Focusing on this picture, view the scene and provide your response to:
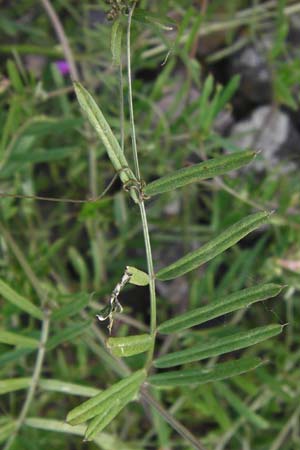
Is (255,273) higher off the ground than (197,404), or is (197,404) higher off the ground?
(255,273)

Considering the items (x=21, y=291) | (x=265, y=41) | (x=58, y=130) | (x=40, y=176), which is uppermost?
(x=265, y=41)

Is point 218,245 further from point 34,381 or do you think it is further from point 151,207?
point 151,207

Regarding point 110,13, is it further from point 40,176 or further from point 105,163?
point 40,176

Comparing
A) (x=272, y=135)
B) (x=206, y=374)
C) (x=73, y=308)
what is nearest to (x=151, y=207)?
(x=272, y=135)

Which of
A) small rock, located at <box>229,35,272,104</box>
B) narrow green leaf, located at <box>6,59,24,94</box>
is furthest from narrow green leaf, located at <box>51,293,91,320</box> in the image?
small rock, located at <box>229,35,272,104</box>

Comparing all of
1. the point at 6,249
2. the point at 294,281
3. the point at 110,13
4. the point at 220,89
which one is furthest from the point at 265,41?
the point at 110,13

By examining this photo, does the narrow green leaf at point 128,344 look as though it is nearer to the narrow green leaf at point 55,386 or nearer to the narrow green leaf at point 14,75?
the narrow green leaf at point 55,386

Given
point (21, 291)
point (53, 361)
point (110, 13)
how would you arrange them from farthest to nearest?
point (53, 361) < point (21, 291) < point (110, 13)

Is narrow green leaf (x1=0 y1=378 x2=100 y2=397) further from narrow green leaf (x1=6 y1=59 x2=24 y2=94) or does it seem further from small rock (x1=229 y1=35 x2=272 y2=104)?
small rock (x1=229 y1=35 x2=272 y2=104)
